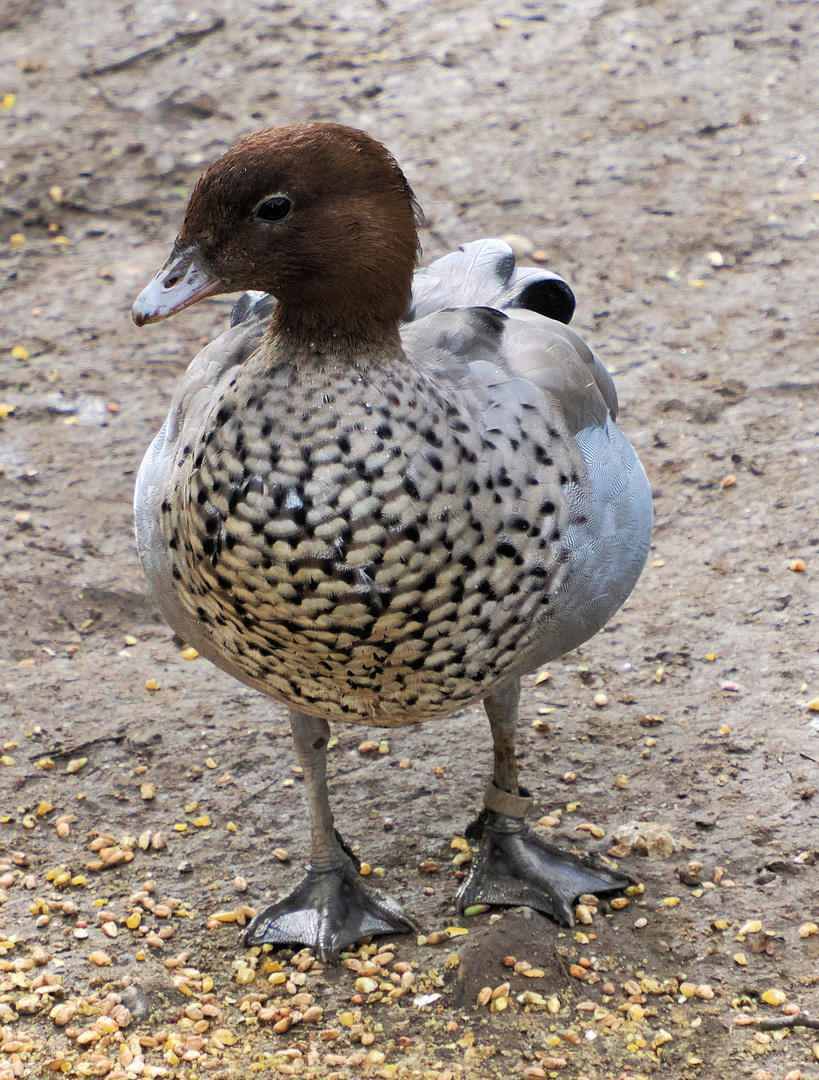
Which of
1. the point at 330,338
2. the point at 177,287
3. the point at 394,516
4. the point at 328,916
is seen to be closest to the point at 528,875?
the point at 328,916

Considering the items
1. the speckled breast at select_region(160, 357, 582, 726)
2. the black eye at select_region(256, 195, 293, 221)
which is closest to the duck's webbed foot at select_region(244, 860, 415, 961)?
the speckled breast at select_region(160, 357, 582, 726)

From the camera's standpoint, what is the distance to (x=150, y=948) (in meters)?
2.76

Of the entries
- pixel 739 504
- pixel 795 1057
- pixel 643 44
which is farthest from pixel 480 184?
pixel 795 1057

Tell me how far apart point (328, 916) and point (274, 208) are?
1577mm

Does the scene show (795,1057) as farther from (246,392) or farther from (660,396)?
(660,396)

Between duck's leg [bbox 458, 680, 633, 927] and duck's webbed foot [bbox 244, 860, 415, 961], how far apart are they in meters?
0.19

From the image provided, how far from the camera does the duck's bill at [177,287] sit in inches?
81.0

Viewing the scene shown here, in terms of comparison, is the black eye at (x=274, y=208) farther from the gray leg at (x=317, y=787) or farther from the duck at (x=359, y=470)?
the gray leg at (x=317, y=787)

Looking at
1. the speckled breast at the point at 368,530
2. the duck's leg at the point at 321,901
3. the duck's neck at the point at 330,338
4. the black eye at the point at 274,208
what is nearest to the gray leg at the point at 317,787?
the duck's leg at the point at 321,901

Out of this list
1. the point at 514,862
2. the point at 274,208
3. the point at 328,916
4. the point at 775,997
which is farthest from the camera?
the point at 514,862

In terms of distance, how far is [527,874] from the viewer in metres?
2.84

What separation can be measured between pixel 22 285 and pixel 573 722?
3088 mm

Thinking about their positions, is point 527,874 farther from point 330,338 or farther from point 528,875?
point 330,338

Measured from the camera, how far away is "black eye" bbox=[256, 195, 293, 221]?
200 cm
